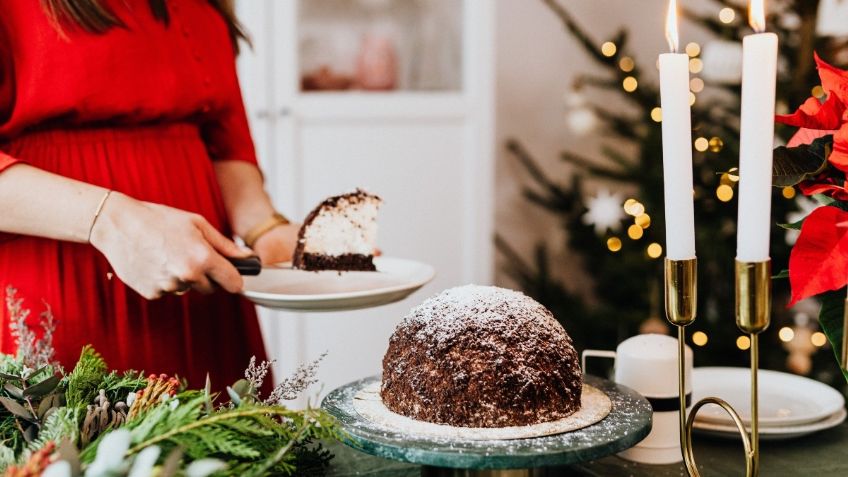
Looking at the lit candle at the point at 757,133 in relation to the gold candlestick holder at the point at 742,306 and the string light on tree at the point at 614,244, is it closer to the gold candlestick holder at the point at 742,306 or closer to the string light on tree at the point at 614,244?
the gold candlestick holder at the point at 742,306

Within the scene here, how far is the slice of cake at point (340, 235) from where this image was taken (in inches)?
53.9

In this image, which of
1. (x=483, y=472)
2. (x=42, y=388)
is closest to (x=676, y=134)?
(x=483, y=472)

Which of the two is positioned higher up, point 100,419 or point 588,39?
point 588,39

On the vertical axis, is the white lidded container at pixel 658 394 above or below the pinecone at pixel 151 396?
below

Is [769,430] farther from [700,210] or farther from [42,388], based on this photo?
[700,210]

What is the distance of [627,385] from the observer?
44.6 inches

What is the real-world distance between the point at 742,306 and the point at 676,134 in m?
0.16

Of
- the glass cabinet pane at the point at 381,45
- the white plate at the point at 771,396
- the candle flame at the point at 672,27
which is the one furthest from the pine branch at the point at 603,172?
the candle flame at the point at 672,27

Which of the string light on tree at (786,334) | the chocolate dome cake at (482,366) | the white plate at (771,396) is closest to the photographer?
the chocolate dome cake at (482,366)

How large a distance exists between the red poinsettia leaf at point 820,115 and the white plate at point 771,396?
0.48 meters

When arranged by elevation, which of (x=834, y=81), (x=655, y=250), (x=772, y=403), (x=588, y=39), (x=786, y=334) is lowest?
(x=786, y=334)

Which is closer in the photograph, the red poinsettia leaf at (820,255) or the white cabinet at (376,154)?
the red poinsettia leaf at (820,255)

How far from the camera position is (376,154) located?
288cm

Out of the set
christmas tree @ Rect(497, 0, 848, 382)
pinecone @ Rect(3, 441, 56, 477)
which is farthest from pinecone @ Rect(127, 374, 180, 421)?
christmas tree @ Rect(497, 0, 848, 382)
